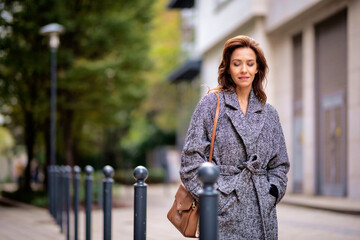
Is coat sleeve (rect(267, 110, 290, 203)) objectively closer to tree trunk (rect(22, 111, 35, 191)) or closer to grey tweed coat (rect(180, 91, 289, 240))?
grey tweed coat (rect(180, 91, 289, 240))

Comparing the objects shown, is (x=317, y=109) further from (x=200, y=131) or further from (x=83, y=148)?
(x=83, y=148)

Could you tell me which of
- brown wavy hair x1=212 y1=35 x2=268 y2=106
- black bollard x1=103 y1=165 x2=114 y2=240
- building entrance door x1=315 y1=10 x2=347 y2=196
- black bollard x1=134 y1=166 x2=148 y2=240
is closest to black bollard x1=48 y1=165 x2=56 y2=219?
black bollard x1=103 y1=165 x2=114 y2=240

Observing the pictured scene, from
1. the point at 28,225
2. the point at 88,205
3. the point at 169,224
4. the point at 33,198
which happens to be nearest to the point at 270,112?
the point at 88,205

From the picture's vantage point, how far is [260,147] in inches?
122

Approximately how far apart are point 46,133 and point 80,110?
5.33 feet

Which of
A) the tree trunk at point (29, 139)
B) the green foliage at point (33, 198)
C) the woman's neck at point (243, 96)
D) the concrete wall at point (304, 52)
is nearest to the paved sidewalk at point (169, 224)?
the green foliage at point (33, 198)

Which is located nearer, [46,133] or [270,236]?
[270,236]

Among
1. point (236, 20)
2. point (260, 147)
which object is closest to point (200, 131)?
point (260, 147)

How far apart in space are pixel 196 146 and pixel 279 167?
545 mm

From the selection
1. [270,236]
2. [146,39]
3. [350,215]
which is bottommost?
[350,215]

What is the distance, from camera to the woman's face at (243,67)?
3199 millimetres

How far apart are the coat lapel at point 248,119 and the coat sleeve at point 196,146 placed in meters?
0.11

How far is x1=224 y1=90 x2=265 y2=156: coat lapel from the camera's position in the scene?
306cm

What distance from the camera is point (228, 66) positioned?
3.29m
